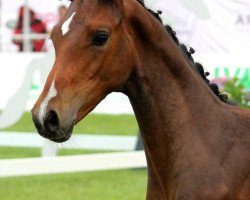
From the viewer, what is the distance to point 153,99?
16.6 ft

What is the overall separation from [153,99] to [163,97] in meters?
0.06

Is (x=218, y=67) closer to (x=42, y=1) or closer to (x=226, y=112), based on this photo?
(x=42, y=1)

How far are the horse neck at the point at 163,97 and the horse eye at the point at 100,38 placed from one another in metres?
0.30

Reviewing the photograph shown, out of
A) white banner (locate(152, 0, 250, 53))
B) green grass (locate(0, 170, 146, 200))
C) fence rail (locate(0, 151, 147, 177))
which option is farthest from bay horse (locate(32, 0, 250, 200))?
white banner (locate(152, 0, 250, 53))

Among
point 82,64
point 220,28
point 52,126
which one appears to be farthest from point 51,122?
point 220,28

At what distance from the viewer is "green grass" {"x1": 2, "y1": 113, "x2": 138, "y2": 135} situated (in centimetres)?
1589

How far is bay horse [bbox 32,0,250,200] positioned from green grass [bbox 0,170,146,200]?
4953 millimetres

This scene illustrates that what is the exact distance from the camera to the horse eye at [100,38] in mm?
4707

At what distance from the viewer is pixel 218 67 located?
55.2ft

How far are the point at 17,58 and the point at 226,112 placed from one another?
41.3ft

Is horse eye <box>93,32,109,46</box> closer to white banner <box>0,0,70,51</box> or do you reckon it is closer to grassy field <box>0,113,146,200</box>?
grassy field <box>0,113,146,200</box>

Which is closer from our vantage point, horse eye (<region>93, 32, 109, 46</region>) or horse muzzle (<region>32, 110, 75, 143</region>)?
horse muzzle (<region>32, 110, 75, 143</region>)

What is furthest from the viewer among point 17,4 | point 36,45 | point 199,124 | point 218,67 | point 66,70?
point 17,4

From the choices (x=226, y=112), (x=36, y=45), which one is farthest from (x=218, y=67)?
(x=226, y=112)
